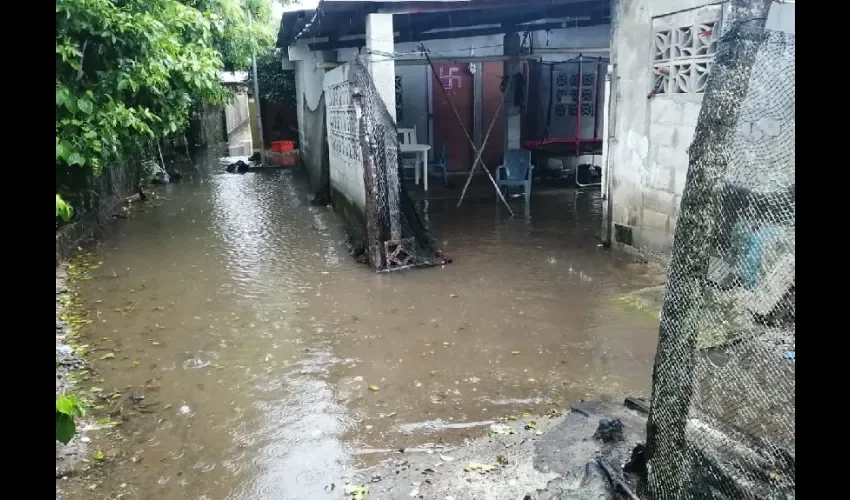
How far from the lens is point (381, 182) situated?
23.0 feet

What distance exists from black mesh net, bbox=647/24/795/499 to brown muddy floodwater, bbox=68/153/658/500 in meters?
1.38

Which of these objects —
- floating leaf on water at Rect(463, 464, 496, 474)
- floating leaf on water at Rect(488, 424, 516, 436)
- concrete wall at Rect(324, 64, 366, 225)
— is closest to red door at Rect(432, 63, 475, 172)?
concrete wall at Rect(324, 64, 366, 225)

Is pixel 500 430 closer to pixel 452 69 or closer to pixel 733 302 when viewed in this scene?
pixel 733 302

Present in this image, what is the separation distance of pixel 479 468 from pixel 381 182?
13.5 feet

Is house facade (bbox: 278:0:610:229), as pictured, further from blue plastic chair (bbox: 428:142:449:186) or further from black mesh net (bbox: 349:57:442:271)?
black mesh net (bbox: 349:57:442:271)

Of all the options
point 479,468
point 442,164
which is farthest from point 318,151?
point 479,468

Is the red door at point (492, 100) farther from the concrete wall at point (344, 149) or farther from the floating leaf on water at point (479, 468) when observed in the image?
the floating leaf on water at point (479, 468)

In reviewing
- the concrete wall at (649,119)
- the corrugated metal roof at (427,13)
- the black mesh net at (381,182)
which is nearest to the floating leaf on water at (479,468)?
the black mesh net at (381,182)

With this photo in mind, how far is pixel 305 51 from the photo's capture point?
1375 cm

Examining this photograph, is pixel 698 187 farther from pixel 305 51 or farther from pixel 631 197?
pixel 305 51

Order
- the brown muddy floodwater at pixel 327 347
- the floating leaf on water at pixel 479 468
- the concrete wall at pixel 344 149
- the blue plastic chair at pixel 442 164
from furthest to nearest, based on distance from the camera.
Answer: the blue plastic chair at pixel 442 164 → the concrete wall at pixel 344 149 → the brown muddy floodwater at pixel 327 347 → the floating leaf on water at pixel 479 468

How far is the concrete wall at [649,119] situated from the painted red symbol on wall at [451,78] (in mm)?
6468

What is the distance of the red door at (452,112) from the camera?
1358 centimetres
